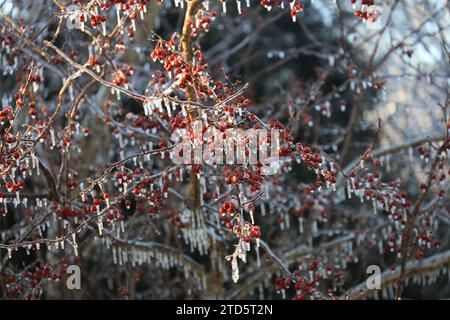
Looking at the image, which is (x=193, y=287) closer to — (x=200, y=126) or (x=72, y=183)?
(x=72, y=183)

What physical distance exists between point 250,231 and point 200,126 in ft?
2.30

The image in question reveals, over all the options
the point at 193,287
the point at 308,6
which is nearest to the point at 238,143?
the point at 193,287

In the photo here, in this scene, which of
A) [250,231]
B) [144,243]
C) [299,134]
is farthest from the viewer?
[299,134]

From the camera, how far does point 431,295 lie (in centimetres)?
962

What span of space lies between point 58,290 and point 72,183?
6.17 feet

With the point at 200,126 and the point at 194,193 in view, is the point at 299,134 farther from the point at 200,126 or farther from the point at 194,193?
the point at 200,126

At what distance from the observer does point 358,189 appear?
459 cm

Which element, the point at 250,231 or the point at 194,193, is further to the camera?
the point at 194,193

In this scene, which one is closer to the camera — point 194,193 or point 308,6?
point 194,193

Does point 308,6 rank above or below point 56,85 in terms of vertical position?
above

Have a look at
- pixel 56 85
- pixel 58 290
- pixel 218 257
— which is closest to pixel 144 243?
pixel 218 257
